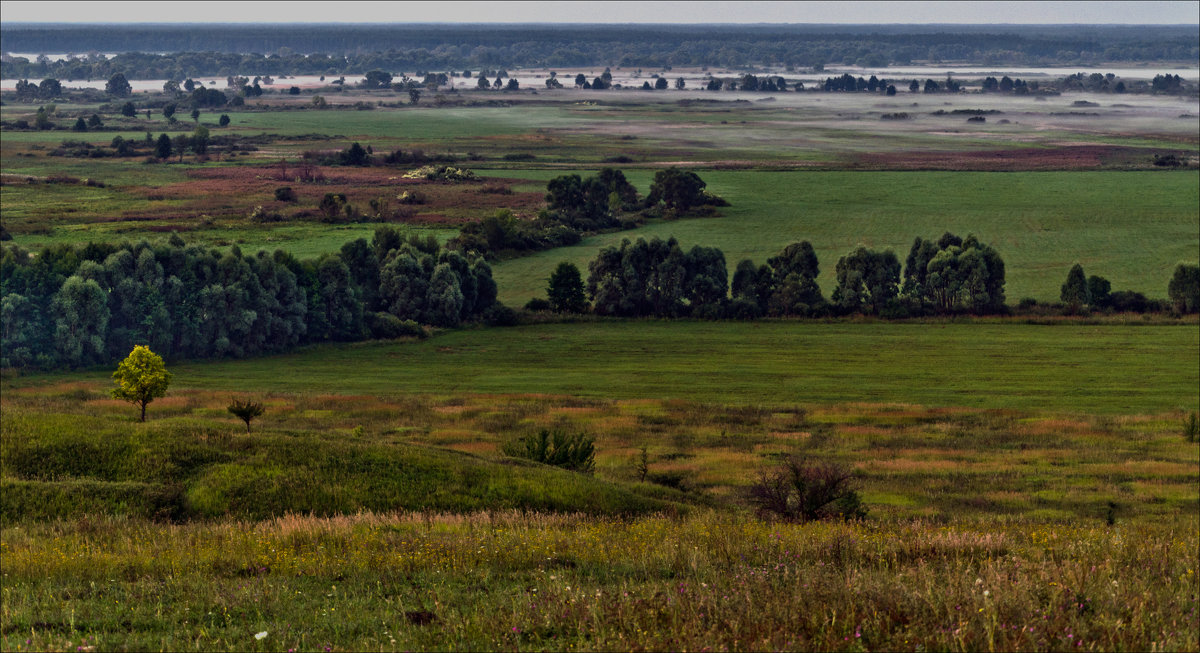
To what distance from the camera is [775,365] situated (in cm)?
6719

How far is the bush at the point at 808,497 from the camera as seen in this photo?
28.2 meters

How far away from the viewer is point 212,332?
2793 inches

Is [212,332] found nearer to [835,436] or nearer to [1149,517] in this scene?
[835,436]

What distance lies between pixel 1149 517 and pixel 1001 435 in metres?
16.7

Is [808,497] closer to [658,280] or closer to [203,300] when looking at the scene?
[203,300]

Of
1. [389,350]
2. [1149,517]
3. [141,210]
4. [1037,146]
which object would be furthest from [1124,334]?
[1037,146]

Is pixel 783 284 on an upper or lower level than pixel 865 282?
lower

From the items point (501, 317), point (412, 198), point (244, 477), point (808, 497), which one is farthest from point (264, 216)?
point (808, 497)

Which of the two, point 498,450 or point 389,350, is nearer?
point 498,450

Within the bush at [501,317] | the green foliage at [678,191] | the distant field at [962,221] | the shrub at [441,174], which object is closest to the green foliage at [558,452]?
the bush at [501,317]

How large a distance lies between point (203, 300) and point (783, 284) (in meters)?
42.0

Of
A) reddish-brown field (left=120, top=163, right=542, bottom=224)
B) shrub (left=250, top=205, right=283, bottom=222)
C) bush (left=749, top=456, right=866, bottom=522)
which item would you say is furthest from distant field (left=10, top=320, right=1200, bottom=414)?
shrub (left=250, top=205, right=283, bottom=222)

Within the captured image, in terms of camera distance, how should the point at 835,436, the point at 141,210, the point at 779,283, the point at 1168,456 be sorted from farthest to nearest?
the point at 141,210 → the point at 779,283 → the point at 835,436 → the point at 1168,456

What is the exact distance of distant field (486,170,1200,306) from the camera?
100062 millimetres
